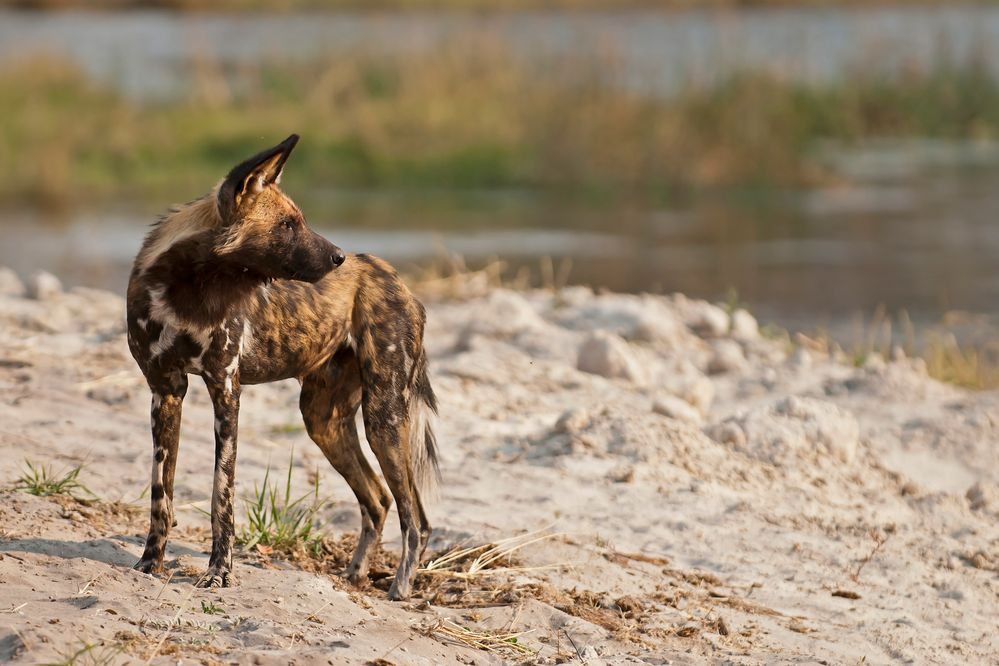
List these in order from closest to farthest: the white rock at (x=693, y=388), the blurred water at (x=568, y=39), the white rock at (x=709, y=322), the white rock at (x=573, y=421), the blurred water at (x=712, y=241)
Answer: the white rock at (x=573, y=421) → the white rock at (x=693, y=388) → the white rock at (x=709, y=322) → the blurred water at (x=712, y=241) → the blurred water at (x=568, y=39)

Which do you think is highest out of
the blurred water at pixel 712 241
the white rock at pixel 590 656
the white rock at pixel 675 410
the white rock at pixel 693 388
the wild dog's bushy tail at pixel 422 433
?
the wild dog's bushy tail at pixel 422 433

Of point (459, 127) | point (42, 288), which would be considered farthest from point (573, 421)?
point (459, 127)

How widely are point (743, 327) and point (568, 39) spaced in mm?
13079

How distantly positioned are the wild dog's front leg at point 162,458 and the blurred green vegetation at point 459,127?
13364 millimetres

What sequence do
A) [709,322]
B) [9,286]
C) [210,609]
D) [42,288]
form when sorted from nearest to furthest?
1. [210,609]
2. [42,288]
3. [9,286]
4. [709,322]

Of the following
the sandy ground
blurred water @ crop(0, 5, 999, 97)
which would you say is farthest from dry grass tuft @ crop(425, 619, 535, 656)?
blurred water @ crop(0, 5, 999, 97)

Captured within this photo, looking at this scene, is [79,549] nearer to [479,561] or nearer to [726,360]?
[479,561]

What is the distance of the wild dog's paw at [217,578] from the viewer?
4.61m

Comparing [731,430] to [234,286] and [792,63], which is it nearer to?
[234,286]

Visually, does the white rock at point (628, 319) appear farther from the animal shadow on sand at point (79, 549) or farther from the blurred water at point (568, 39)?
the blurred water at point (568, 39)

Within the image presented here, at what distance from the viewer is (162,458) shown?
4754 millimetres

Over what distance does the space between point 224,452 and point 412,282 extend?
6.26 meters

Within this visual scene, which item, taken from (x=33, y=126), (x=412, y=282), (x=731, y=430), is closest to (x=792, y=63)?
(x=33, y=126)

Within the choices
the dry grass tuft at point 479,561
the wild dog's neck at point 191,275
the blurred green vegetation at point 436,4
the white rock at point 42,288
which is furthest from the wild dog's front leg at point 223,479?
the blurred green vegetation at point 436,4
